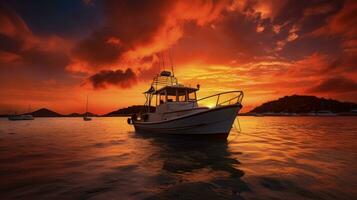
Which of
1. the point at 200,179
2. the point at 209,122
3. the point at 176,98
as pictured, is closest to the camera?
the point at 200,179

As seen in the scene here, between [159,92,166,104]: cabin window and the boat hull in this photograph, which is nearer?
the boat hull

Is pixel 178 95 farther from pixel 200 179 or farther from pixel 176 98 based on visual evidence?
pixel 200 179

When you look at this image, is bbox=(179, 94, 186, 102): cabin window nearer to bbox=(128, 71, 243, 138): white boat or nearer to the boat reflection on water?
bbox=(128, 71, 243, 138): white boat

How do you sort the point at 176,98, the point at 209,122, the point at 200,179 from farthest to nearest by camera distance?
the point at 176,98 → the point at 209,122 → the point at 200,179

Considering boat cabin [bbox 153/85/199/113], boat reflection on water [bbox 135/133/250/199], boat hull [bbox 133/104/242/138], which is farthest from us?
boat cabin [bbox 153/85/199/113]

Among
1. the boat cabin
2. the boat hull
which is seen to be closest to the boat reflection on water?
the boat hull

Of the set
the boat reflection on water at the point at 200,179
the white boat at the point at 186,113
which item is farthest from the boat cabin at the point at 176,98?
the boat reflection on water at the point at 200,179

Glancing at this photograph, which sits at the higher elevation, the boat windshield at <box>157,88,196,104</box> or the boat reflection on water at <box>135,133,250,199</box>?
the boat windshield at <box>157,88,196,104</box>

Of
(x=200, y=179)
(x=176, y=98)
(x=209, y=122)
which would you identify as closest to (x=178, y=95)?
(x=176, y=98)

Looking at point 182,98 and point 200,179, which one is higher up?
point 182,98

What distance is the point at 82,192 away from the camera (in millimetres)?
4918

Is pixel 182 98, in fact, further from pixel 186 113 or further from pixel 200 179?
pixel 200 179

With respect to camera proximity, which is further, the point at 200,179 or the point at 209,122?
the point at 209,122

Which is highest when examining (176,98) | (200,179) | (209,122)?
(176,98)
